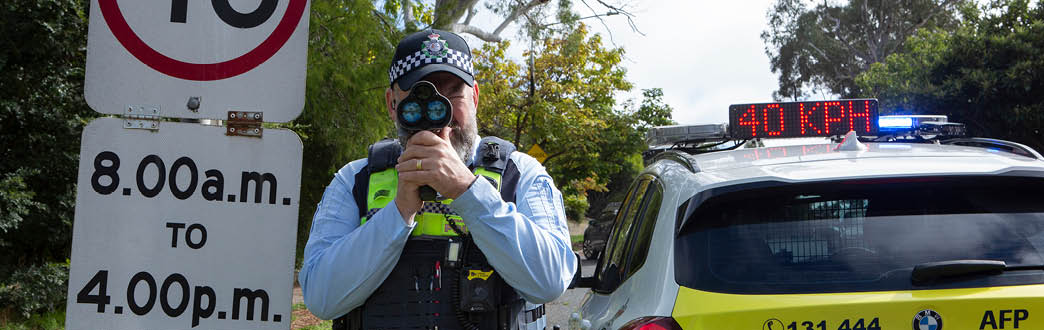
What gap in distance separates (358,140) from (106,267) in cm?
811

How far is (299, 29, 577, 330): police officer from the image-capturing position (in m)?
1.91

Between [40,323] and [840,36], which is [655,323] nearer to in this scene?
[40,323]

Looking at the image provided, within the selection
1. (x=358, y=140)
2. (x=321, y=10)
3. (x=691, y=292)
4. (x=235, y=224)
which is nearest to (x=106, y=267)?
(x=235, y=224)

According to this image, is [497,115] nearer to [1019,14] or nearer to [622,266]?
[1019,14]

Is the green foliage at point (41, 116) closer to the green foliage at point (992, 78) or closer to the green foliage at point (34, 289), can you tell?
the green foliage at point (34, 289)

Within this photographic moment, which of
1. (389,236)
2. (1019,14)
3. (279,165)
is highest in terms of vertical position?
(1019,14)

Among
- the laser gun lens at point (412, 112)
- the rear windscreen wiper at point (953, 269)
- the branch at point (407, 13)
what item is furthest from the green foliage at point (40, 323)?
the rear windscreen wiper at point (953, 269)

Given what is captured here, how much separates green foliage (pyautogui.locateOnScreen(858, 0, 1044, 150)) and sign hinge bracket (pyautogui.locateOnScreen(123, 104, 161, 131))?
23.0 metres

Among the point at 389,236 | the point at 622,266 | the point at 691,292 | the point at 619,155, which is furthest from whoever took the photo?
the point at 619,155

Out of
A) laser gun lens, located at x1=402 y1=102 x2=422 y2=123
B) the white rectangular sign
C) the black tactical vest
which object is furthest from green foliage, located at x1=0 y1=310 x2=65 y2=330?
laser gun lens, located at x1=402 y1=102 x2=422 y2=123

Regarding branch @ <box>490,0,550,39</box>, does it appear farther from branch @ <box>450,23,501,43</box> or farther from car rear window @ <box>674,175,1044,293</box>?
car rear window @ <box>674,175,1044,293</box>

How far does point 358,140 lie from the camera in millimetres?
10031

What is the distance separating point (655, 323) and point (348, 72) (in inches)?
298

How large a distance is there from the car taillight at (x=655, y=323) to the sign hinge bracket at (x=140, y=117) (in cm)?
135
